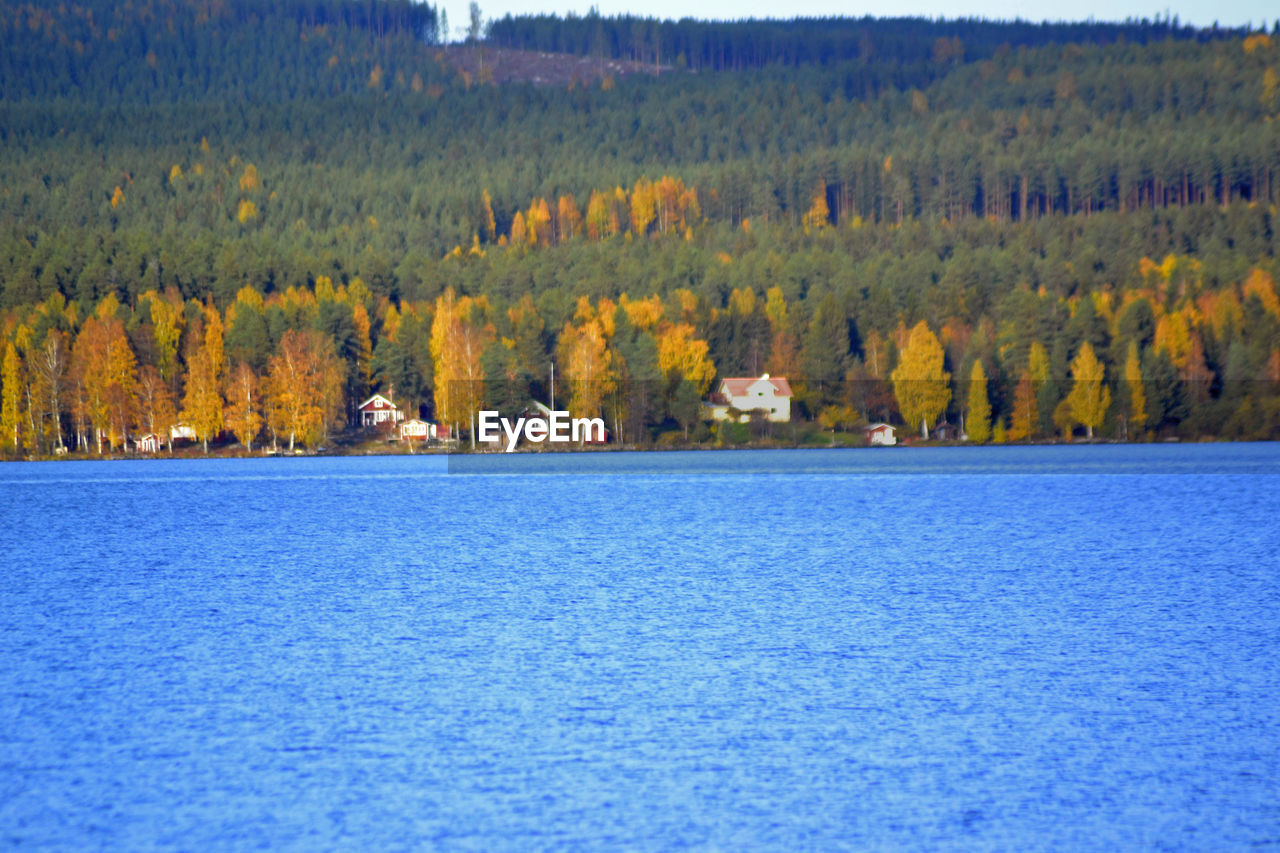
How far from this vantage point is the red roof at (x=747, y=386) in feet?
347

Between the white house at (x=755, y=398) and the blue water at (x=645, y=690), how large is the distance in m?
65.8

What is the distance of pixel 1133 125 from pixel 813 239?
76286mm

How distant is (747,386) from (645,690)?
90617 mm

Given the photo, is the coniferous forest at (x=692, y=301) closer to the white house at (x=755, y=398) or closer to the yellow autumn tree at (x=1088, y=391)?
the yellow autumn tree at (x=1088, y=391)

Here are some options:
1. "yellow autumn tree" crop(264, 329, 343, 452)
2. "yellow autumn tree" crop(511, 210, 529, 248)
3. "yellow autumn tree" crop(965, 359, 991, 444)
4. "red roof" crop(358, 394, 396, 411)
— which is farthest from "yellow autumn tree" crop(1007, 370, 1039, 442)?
"yellow autumn tree" crop(511, 210, 529, 248)

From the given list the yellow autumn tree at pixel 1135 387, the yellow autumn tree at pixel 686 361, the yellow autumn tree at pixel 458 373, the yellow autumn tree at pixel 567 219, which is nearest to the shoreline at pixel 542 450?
the yellow autumn tree at pixel 1135 387

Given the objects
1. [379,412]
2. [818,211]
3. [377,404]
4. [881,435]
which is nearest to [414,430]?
[379,412]

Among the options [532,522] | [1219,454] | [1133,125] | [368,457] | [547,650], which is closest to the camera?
[547,650]

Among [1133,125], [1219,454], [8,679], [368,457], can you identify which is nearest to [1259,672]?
[8,679]

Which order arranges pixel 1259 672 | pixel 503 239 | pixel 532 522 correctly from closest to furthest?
pixel 1259 672, pixel 532 522, pixel 503 239

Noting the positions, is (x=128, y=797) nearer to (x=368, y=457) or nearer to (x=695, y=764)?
(x=695, y=764)

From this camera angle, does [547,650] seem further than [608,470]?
No

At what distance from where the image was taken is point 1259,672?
16.8 metres

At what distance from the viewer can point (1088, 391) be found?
97.8 m
